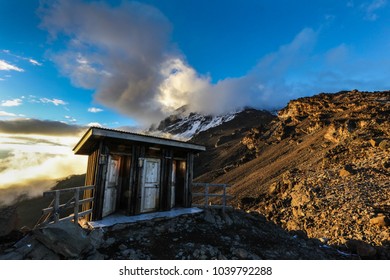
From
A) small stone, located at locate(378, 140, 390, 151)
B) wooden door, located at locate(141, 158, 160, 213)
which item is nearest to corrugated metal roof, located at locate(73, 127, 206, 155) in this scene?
wooden door, located at locate(141, 158, 160, 213)

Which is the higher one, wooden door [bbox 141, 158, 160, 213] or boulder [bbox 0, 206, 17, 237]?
wooden door [bbox 141, 158, 160, 213]

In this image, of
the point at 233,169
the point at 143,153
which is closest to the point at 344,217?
the point at 143,153

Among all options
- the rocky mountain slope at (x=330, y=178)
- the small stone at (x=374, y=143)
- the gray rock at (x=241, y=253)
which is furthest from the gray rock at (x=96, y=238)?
the small stone at (x=374, y=143)

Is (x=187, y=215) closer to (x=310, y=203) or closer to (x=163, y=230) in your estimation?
(x=163, y=230)

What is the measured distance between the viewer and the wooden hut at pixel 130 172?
29.2ft

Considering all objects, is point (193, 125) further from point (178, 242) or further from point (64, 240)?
point (64, 240)

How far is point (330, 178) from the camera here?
70.5 ft

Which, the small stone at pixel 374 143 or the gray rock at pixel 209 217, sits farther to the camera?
the small stone at pixel 374 143

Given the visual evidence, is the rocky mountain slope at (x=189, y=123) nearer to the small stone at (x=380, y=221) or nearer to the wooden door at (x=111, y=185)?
the small stone at (x=380, y=221)

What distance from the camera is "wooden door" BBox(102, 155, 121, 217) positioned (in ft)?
30.5

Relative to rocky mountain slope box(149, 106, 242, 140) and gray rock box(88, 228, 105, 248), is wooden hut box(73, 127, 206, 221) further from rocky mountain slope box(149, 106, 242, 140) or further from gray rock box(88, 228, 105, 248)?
rocky mountain slope box(149, 106, 242, 140)

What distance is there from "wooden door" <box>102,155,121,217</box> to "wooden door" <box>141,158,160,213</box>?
1134 millimetres

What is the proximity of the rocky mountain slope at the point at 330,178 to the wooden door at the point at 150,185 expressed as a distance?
766 cm
